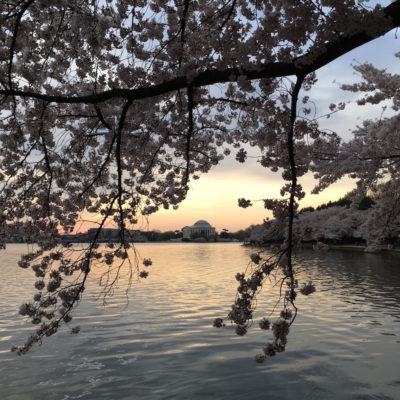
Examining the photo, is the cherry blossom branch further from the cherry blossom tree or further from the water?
the water

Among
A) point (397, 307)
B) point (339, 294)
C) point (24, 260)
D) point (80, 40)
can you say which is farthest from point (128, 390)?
point (339, 294)

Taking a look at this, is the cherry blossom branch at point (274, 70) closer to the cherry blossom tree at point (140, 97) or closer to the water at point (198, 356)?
the cherry blossom tree at point (140, 97)

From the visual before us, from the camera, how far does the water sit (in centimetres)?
757

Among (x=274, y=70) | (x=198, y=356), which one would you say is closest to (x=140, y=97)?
(x=274, y=70)

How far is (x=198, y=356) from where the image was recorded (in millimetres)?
9594

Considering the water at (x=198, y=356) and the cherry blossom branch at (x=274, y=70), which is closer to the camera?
the cherry blossom branch at (x=274, y=70)

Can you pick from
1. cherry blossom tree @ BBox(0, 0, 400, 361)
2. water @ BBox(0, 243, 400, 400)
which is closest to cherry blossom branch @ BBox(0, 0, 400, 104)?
cherry blossom tree @ BBox(0, 0, 400, 361)

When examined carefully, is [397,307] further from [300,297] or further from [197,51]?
[197,51]

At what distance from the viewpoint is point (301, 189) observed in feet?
17.1

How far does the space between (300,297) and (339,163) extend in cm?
685

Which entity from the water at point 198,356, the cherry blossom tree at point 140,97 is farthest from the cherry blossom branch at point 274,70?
the water at point 198,356

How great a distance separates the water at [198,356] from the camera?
24.8 ft

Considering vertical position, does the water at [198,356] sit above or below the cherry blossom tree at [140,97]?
below

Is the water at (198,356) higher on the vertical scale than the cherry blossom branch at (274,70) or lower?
lower
